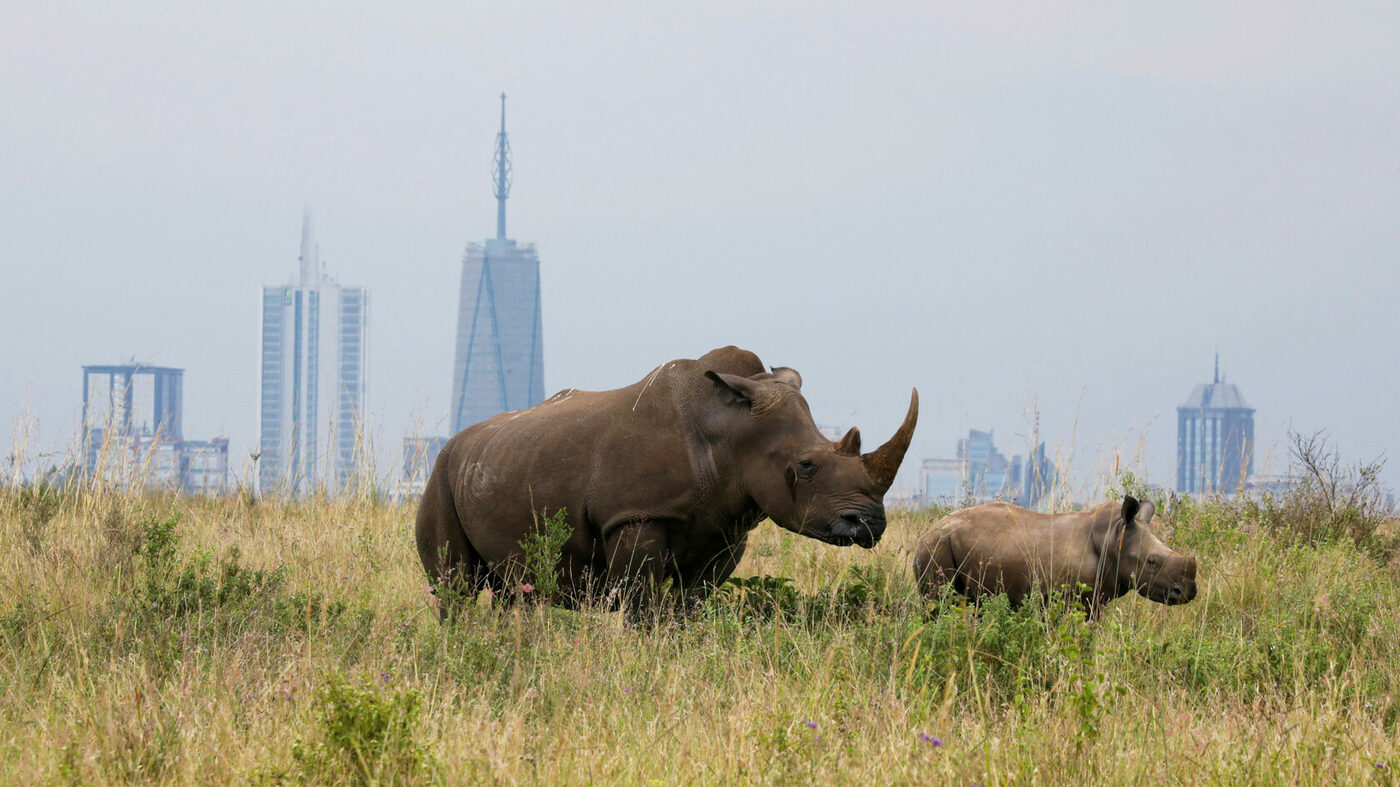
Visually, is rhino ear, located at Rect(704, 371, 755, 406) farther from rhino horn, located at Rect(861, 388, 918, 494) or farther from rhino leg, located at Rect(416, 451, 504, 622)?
rhino leg, located at Rect(416, 451, 504, 622)

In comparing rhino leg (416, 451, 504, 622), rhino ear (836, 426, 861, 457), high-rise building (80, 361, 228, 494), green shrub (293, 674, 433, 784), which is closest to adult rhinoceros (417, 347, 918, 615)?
rhino ear (836, 426, 861, 457)

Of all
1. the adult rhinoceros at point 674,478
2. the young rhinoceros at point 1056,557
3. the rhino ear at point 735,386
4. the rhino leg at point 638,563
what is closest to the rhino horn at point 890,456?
the adult rhinoceros at point 674,478

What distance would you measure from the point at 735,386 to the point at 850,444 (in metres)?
0.54

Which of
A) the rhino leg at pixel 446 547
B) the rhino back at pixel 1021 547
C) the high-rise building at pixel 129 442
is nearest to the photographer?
the rhino leg at pixel 446 547

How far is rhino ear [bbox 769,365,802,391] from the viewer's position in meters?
5.89

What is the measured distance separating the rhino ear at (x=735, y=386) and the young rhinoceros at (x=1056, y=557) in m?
1.91

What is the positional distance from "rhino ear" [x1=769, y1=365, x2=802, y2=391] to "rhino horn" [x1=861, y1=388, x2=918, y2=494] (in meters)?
0.58

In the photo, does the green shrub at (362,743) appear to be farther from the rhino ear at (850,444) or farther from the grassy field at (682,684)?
the rhino ear at (850,444)

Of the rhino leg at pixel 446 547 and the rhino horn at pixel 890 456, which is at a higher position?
the rhino horn at pixel 890 456

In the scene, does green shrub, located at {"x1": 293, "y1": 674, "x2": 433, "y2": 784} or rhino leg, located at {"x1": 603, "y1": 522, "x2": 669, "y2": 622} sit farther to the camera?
rhino leg, located at {"x1": 603, "y1": 522, "x2": 669, "y2": 622}

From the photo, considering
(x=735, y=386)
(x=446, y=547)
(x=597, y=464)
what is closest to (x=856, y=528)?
(x=735, y=386)

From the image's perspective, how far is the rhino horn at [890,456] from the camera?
545 cm

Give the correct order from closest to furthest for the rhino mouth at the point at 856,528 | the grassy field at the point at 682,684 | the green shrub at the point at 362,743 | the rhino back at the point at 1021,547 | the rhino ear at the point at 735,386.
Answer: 1. the green shrub at the point at 362,743
2. the grassy field at the point at 682,684
3. the rhino mouth at the point at 856,528
4. the rhino ear at the point at 735,386
5. the rhino back at the point at 1021,547

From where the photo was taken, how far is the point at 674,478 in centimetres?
566
